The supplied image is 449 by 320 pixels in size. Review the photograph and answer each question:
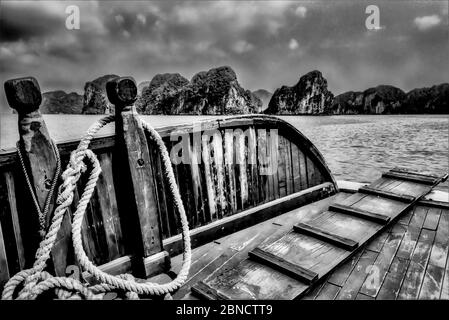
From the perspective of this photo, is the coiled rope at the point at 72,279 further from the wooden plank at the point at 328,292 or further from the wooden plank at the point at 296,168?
the wooden plank at the point at 296,168

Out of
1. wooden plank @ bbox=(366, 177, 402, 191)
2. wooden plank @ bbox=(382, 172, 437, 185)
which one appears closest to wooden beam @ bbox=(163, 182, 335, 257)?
wooden plank @ bbox=(366, 177, 402, 191)

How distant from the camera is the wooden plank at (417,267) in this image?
205 centimetres

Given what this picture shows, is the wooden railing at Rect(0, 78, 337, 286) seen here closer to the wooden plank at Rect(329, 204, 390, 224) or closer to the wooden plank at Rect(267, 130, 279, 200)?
the wooden plank at Rect(267, 130, 279, 200)

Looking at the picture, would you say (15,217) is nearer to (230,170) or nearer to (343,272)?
(230,170)

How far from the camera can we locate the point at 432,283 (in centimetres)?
213

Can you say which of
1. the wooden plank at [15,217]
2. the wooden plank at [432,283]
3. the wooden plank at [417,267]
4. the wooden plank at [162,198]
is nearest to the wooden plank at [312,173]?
the wooden plank at [417,267]

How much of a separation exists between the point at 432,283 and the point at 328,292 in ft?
2.78

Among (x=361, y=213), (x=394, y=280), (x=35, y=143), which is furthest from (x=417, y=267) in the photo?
(x=35, y=143)

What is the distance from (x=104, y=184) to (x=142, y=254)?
0.75 meters

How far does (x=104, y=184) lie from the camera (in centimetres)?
242

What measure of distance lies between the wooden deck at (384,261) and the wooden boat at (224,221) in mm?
13

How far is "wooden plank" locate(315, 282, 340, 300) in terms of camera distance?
205 cm

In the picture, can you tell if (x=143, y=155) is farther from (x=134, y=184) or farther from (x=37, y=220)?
(x=37, y=220)
